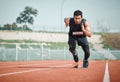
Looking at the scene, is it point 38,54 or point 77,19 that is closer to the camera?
point 77,19

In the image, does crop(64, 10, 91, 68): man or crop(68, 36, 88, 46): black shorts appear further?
crop(68, 36, 88, 46): black shorts

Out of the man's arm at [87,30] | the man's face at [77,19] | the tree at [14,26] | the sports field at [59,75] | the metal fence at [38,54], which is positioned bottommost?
the metal fence at [38,54]

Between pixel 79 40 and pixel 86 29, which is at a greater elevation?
pixel 86 29

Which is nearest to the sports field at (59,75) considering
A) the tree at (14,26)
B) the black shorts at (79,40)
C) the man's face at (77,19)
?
the black shorts at (79,40)

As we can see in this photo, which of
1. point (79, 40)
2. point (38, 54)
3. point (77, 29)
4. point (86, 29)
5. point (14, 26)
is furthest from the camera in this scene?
point (14, 26)

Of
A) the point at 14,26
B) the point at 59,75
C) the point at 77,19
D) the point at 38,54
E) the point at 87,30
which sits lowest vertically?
the point at 38,54

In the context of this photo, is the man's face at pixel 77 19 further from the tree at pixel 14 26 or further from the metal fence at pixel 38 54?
the tree at pixel 14 26

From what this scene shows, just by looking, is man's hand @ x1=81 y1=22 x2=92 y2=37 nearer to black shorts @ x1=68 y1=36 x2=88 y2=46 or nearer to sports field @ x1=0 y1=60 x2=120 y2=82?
black shorts @ x1=68 y1=36 x2=88 y2=46

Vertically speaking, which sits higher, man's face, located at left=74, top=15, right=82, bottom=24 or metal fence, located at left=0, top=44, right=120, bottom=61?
man's face, located at left=74, top=15, right=82, bottom=24

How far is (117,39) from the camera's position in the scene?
46.9 metres

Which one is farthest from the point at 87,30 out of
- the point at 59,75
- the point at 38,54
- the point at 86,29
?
the point at 38,54

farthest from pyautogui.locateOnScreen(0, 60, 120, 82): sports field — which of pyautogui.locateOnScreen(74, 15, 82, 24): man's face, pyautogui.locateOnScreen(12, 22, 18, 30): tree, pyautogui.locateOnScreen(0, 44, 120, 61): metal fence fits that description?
pyautogui.locateOnScreen(12, 22, 18, 30): tree

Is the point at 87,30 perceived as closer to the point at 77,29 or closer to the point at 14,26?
the point at 77,29

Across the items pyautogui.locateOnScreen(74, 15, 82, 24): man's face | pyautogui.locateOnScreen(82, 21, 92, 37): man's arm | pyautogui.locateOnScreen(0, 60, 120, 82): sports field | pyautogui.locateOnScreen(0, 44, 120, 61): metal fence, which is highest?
pyautogui.locateOnScreen(74, 15, 82, 24): man's face
